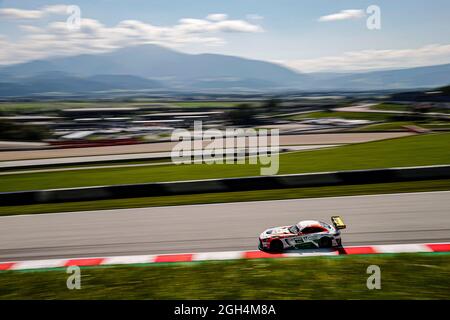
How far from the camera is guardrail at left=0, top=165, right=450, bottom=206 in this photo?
12695 millimetres

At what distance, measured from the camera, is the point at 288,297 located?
5680 millimetres

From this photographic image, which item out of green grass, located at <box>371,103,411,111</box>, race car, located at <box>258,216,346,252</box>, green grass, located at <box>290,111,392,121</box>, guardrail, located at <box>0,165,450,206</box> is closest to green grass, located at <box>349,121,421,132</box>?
green grass, located at <box>290,111,392,121</box>

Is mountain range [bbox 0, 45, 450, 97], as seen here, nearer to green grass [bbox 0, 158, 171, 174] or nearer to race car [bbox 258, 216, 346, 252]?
green grass [bbox 0, 158, 171, 174]

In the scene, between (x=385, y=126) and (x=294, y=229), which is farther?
(x=385, y=126)

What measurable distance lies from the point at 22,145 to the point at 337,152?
18.1 m

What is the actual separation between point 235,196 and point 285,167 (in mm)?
4656

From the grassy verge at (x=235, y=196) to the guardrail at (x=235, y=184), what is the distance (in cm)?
26

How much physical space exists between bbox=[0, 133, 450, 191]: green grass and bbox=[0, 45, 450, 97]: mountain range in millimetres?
27436

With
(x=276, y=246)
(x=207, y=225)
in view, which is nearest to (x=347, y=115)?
(x=207, y=225)

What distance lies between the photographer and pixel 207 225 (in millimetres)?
9562

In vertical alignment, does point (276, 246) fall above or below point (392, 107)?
below

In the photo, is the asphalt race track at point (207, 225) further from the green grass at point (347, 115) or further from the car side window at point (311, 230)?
the green grass at point (347, 115)

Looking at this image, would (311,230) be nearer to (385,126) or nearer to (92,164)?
(92,164)

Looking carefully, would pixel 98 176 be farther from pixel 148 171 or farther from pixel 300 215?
pixel 300 215
